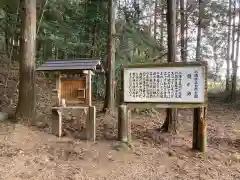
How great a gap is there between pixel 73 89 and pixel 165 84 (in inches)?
88.2

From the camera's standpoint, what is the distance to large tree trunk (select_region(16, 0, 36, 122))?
8164 mm

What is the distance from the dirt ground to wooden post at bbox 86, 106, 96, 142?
208 mm

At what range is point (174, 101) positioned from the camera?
7.08 meters

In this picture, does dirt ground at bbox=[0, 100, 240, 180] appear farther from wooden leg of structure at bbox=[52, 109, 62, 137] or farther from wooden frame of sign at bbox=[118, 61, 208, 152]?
wooden frame of sign at bbox=[118, 61, 208, 152]

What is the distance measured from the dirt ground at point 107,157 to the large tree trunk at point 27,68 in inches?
17.1

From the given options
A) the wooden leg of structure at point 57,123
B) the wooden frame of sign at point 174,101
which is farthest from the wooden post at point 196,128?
the wooden leg of structure at point 57,123

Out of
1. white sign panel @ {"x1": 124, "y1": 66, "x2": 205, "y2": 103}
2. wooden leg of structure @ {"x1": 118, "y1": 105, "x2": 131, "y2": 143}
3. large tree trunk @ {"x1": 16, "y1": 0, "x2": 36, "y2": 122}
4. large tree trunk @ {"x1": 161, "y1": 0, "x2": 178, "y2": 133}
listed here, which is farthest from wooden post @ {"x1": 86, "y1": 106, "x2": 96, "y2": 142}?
large tree trunk @ {"x1": 161, "y1": 0, "x2": 178, "y2": 133}

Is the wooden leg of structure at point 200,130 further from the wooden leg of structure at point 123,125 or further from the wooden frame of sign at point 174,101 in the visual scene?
the wooden leg of structure at point 123,125

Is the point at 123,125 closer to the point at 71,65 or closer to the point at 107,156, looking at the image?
the point at 107,156

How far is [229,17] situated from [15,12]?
14588mm

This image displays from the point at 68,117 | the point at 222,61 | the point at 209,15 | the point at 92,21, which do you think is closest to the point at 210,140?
the point at 68,117

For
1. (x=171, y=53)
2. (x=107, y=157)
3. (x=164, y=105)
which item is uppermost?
(x=171, y=53)

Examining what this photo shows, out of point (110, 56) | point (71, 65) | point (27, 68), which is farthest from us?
point (110, 56)

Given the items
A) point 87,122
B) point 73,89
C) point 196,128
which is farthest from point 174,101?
point 73,89
